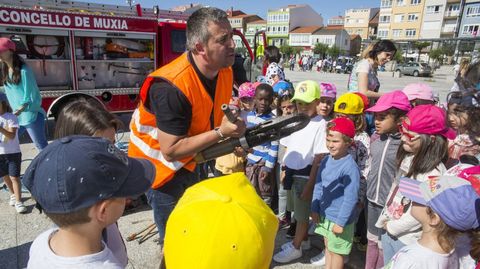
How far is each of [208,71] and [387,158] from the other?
140 cm

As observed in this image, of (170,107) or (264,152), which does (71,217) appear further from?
(264,152)

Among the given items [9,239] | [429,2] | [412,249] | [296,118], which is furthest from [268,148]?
[429,2]

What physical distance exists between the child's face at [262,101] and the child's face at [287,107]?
1.50 feet

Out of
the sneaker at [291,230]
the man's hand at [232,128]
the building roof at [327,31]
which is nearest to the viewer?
the man's hand at [232,128]

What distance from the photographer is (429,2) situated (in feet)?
186

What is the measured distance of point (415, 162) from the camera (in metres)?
1.98

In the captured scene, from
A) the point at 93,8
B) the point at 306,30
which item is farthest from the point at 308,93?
the point at 306,30

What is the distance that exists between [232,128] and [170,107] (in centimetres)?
34

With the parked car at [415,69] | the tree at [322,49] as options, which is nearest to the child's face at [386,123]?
the parked car at [415,69]

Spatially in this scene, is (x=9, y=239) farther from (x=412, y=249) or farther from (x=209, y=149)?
(x=412, y=249)

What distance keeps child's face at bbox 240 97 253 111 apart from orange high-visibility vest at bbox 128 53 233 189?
158cm

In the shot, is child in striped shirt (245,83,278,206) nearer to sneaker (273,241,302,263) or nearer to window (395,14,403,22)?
sneaker (273,241,302,263)

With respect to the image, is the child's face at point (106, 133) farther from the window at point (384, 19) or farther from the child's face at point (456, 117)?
the window at point (384, 19)

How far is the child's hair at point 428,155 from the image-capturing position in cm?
195
